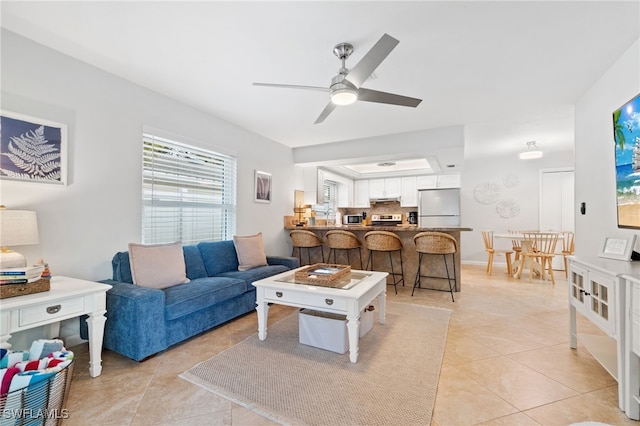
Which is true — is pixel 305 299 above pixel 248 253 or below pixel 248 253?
below

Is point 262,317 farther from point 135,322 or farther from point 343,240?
point 343,240

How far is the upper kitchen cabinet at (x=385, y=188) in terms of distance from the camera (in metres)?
7.18

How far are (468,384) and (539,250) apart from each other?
465 centimetres

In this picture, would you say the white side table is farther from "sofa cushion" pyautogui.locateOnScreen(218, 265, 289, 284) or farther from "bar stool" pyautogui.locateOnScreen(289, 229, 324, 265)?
"bar stool" pyautogui.locateOnScreen(289, 229, 324, 265)

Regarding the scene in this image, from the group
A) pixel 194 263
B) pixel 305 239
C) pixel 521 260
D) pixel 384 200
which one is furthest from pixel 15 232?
pixel 384 200

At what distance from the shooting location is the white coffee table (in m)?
2.09

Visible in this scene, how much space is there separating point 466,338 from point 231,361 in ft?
6.75

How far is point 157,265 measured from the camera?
101 inches

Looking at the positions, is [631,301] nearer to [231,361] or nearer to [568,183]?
[231,361]

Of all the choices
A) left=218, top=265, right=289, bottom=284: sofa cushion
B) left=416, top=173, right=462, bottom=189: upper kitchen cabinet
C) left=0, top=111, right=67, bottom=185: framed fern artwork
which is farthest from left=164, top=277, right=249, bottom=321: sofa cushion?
left=416, top=173, right=462, bottom=189: upper kitchen cabinet

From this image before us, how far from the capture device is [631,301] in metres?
1.48

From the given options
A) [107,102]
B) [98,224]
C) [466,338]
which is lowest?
[466,338]

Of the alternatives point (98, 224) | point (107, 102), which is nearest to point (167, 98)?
point (107, 102)

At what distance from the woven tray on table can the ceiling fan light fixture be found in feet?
4.74
